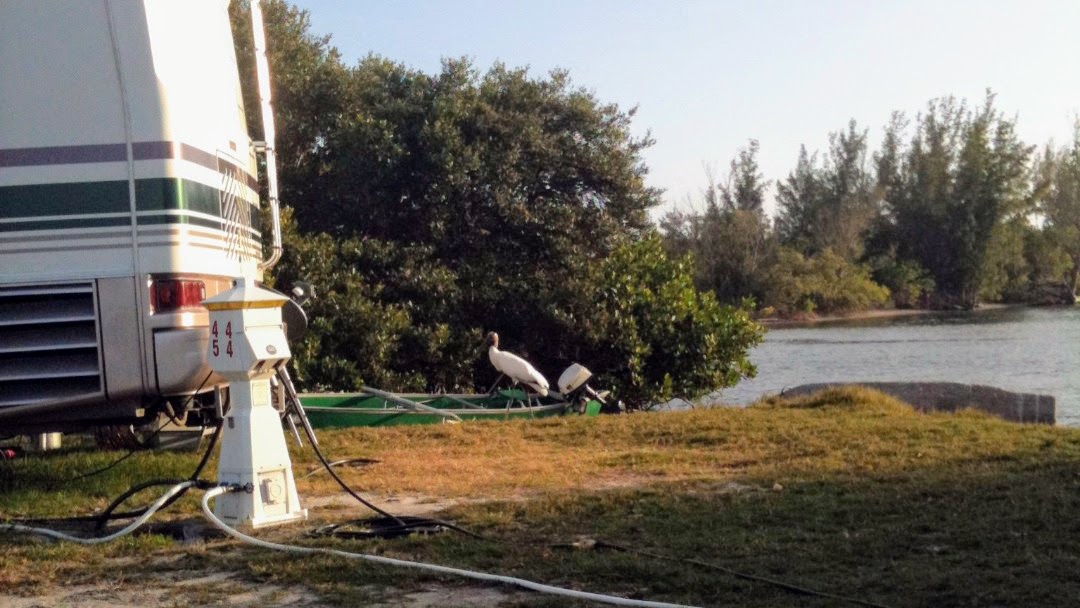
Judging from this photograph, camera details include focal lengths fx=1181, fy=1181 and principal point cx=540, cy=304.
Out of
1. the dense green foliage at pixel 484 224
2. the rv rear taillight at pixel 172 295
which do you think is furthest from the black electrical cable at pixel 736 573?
the dense green foliage at pixel 484 224

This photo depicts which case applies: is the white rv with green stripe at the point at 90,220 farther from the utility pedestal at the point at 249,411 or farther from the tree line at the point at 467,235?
the tree line at the point at 467,235

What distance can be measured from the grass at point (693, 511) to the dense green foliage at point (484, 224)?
316 inches

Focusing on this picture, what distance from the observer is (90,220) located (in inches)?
275

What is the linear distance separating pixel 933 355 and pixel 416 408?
18.5m

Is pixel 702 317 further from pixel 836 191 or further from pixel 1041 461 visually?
pixel 836 191

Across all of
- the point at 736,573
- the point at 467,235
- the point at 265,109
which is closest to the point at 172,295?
the point at 265,109

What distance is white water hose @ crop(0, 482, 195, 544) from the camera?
6.30 m

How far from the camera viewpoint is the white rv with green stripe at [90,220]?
6949mm

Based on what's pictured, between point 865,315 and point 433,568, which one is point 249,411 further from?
point 865,315

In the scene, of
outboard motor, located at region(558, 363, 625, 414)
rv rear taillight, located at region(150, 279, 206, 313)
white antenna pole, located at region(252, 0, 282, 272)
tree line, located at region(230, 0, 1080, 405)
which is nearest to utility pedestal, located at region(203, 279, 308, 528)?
rv rear taillight, located at region(150, 279, 206, 313)

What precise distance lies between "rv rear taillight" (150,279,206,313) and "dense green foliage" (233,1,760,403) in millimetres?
10592

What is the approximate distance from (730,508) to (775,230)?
52.6 m

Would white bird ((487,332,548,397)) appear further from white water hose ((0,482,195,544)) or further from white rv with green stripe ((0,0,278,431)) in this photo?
white water hose ((0,482,195,544))

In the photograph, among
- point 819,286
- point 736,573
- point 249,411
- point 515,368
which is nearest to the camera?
point 736,573
